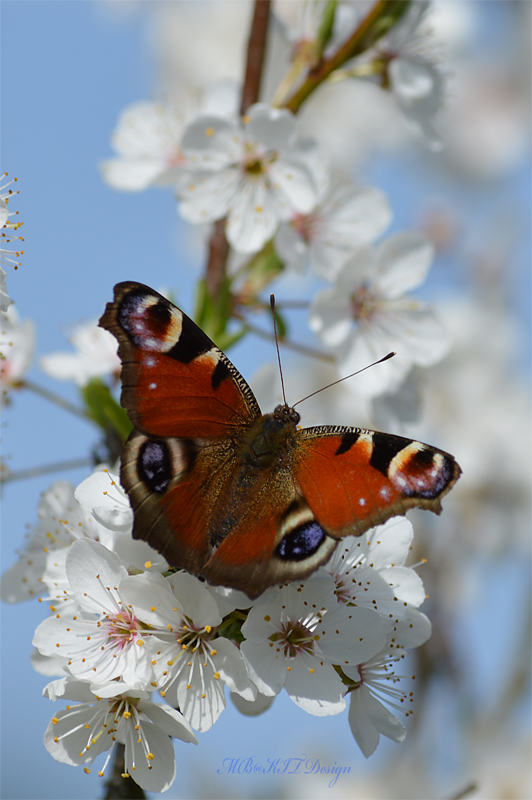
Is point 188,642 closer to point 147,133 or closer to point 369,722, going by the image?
point 369,722

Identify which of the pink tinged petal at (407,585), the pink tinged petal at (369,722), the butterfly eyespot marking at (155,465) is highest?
the butterfly eyespot marking at (155,465)

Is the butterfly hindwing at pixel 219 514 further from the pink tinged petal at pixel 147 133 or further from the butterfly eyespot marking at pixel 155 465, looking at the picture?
the pink tinged petal at pixel 147 133

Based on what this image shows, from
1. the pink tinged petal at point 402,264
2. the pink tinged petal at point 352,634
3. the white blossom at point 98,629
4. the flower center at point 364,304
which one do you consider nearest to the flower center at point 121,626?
the white blossom at point 98,629

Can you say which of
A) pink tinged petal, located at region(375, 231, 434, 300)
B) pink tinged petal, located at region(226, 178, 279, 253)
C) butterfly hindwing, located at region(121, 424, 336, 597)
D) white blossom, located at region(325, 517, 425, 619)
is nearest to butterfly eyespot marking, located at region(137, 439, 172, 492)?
butterfly hindwing, located at region(121, 424, 336, 597)

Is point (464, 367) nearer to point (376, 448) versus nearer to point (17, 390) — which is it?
point (17, 390)

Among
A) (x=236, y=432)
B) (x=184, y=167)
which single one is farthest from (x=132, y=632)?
(x=184, y=167)
